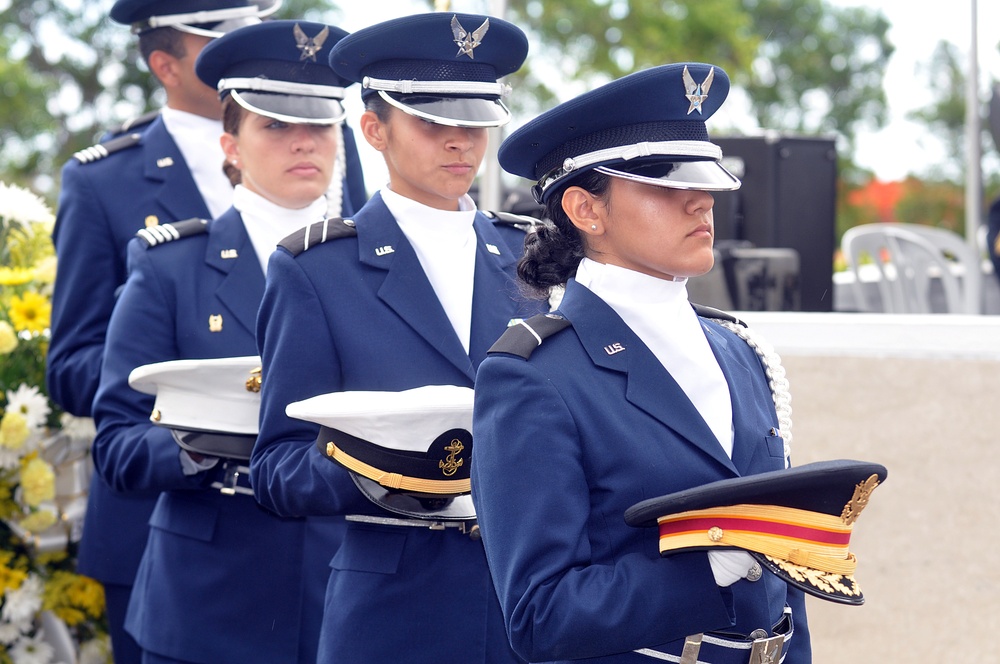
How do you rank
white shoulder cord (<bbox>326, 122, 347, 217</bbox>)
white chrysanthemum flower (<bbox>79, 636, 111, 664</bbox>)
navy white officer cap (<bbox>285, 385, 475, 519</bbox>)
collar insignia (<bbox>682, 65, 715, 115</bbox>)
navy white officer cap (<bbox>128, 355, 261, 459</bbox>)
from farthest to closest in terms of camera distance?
white chrysanthemum flower (<bbox>79, 636, 111, 664</bbox>) → white shoulder cord (<bbox>326, 122, 347, 217</bbox>) → navy white officer cap (<bbox>128, 355, 261, 459</bbox>) → navy white officer cap (<bbox>285, 385, 475, 519</bbox>) → collar insignia (<bbox>682, 65, 715, 115</bbox>)

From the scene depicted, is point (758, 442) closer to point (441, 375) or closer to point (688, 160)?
point (688, 160)

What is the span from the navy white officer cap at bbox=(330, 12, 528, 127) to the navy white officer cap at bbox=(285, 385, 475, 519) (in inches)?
26.8

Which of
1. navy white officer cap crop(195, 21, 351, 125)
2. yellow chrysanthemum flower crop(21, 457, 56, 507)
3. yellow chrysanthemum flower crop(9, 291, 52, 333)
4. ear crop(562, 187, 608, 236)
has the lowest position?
yellow chrysanthemum flower crop(21, 457, 56, 507)

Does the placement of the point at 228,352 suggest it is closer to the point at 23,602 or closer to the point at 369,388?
the point at 369,388

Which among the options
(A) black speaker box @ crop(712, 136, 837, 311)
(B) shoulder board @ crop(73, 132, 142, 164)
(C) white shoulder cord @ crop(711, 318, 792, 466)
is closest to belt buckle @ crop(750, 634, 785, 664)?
(C) white shoulder cord @ crop(711, 318, 792, 466)

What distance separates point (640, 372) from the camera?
7.12 ft

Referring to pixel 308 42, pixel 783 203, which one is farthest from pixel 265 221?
pixel 783 203

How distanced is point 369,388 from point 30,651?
220 cm

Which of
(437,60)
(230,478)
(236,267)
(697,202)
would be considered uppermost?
(437,60)

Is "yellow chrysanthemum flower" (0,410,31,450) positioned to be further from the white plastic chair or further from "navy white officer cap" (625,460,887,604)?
the white plastic chair

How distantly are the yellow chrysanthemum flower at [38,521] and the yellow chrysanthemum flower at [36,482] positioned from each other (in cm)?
6

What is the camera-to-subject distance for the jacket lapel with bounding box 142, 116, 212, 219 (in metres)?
3.94

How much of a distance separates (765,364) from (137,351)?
5.16ft

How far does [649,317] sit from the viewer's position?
222 cm
